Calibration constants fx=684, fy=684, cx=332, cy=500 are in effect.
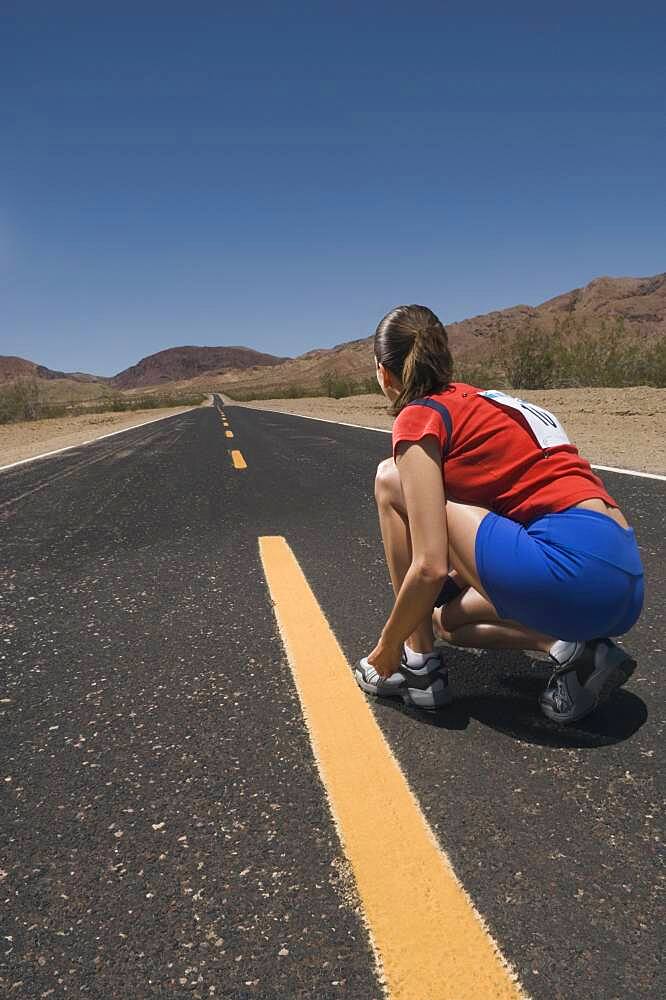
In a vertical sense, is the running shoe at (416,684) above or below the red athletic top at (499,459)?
below

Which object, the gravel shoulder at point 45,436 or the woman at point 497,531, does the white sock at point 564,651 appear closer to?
the woman at point 497,531

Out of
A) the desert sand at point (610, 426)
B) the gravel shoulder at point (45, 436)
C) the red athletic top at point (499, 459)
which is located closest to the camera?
the red athletic top at point (499, 459)

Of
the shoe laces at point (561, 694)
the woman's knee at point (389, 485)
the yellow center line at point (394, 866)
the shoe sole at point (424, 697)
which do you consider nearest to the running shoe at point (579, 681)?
the shoe laces at point (561, 694)

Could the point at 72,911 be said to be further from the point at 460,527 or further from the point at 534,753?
the point at 460,527

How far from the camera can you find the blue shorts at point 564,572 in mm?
2074

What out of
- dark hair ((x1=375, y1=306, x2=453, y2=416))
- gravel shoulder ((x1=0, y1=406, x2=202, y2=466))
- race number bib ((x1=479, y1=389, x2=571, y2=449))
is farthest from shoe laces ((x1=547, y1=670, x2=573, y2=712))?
gravel shoulder ((x1=0, y1=406, x2=202, y2=466))

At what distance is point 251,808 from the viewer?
5.73ft

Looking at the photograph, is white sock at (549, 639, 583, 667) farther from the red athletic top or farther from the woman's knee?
the woman's knee

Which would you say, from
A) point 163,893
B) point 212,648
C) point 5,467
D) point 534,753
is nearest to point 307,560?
point 212,648

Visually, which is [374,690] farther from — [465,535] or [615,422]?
[615,422]

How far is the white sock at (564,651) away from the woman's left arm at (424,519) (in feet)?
1.58

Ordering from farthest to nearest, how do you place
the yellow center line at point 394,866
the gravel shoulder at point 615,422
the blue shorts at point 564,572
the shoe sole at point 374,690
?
the gravel shoulder at point 615,422 → the shoe sole at point 374,690 → the blue shorts at point 564,572 → the yellow center line at point 394,866

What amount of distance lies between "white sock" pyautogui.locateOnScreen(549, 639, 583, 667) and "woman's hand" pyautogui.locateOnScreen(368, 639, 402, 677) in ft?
1.73

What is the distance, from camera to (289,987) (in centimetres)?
123
